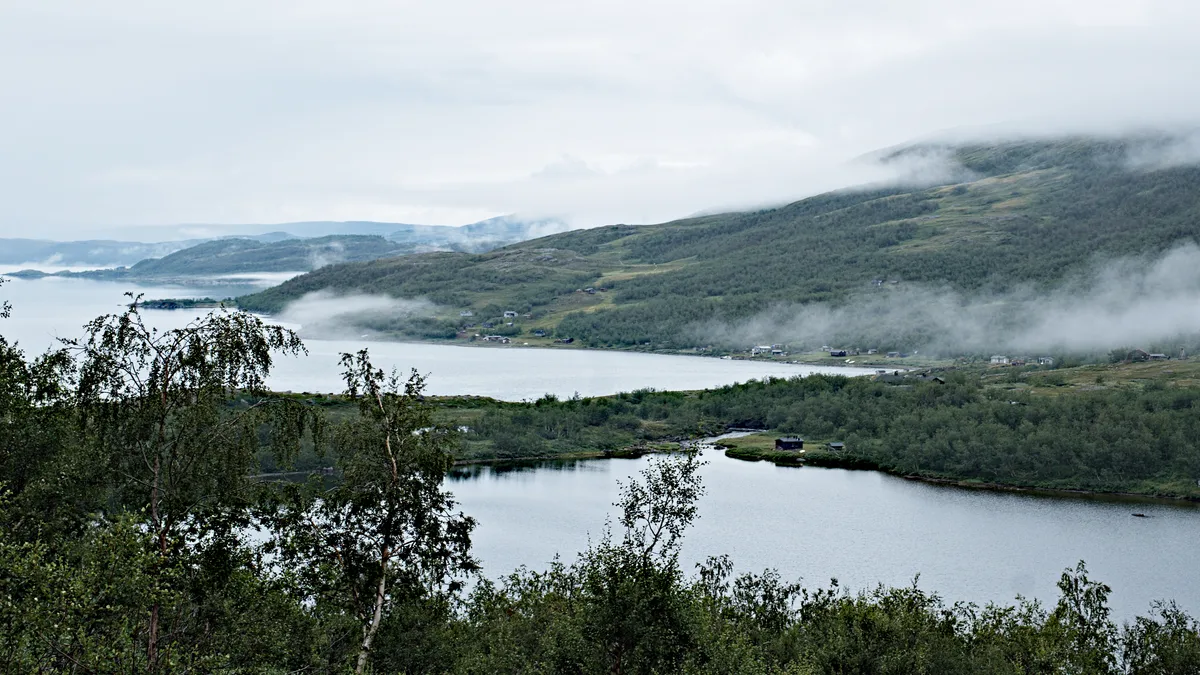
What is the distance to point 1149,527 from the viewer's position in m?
65.6

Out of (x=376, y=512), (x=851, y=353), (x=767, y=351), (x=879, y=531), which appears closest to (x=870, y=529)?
(x=879, y=531)

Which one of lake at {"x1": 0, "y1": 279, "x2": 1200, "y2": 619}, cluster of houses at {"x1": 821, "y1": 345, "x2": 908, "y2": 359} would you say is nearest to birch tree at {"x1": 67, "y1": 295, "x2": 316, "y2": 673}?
lake at {"x1": 0, "y1": 279, "x2": 1200, "y2": 619}

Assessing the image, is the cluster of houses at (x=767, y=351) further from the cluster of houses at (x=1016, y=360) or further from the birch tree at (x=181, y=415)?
the birch tree at (x=181, y=415)

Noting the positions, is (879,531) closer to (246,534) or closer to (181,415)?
(246,534)

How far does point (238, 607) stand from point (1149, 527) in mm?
66041

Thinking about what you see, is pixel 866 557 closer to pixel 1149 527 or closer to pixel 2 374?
pixel 1149 527

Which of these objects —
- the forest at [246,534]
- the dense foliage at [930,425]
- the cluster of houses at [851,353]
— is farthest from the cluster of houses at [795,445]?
the cluster of houses at [851,353]

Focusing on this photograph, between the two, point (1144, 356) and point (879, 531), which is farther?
point (1144, 356)

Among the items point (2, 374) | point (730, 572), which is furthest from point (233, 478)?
point (730, 572)

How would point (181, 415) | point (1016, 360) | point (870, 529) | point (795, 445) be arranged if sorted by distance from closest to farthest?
point (181, 415), point (870, 529), point (795, 445), point (1016, 360)

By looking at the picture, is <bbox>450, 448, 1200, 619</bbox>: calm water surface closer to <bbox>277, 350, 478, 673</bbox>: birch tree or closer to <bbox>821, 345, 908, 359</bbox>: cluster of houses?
<bbox>277, 350, 478, 673</bbox>: birch tree

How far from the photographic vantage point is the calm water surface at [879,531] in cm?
5216

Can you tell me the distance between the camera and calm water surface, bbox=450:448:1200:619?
171ft

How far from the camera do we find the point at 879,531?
64.2 meters
